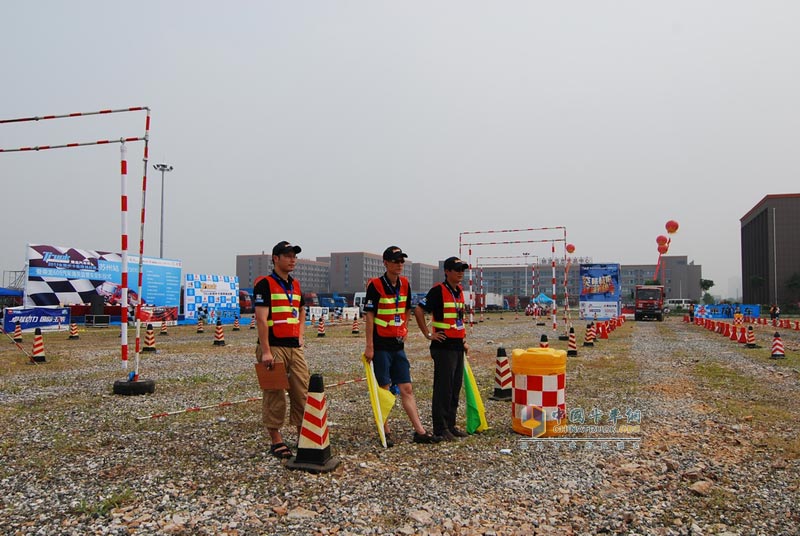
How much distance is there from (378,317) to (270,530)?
2.70 meters

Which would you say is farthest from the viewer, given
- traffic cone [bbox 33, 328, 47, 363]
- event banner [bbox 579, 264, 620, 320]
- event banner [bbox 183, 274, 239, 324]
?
event banner [bbox 183, 274, 239, 324]

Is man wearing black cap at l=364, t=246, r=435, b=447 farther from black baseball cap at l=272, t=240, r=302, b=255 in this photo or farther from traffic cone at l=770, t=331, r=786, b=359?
traffic cone at l=770, t=331, r=786, b=359

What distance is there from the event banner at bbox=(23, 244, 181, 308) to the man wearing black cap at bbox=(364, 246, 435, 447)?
1117 inches

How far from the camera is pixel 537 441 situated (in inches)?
254

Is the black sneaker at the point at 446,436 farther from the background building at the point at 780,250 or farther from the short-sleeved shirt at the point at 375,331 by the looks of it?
the background building at the point at 780,250

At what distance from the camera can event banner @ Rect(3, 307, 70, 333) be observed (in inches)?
1009

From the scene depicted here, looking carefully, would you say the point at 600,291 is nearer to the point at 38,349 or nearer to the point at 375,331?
the point at 38,349

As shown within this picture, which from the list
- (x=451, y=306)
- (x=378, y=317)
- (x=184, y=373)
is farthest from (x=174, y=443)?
(x=184, y=373)

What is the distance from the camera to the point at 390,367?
20.7 feet

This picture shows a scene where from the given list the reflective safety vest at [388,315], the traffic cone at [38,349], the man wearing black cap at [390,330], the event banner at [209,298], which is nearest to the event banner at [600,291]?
the event banner at [209,298]

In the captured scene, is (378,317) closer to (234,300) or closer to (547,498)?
(547,498)

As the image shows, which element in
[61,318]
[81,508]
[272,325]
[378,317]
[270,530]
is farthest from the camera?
[61,318]

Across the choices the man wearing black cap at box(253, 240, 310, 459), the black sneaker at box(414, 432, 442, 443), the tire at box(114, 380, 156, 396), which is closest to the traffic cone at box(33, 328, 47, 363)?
the tire at box(114, 380, 156, 396)

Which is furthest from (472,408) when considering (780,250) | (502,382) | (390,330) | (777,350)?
(780,250)
